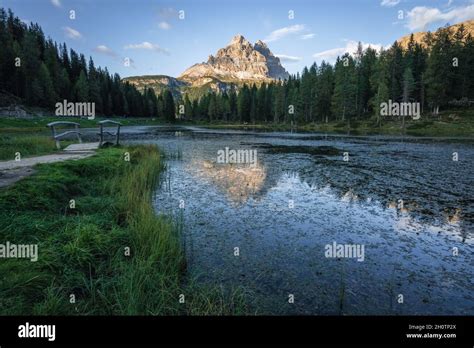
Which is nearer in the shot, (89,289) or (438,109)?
(89,289)

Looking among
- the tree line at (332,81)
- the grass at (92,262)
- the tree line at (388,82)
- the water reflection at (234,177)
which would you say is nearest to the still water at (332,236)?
the water reflection at (234,177)

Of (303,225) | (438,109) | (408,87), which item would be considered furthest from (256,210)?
(438,109)

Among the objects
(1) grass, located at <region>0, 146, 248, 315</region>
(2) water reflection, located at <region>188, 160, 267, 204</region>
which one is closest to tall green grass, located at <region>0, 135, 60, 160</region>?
(1) grass, located at <region>0, 146, 248, 315</region>

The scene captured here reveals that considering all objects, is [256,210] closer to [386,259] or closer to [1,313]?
[386,259]

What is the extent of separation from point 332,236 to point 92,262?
21.9 ft

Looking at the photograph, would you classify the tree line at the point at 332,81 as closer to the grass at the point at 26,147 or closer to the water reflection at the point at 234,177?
the water reflection at the point at 234,177

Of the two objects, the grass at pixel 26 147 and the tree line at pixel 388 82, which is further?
the tree line at pixel 388 82

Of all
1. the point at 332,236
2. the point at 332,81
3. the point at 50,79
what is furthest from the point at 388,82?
the point at 50,79

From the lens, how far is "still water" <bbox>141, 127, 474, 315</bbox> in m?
5.53

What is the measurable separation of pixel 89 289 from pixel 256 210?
6.80 m

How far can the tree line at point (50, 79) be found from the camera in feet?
257

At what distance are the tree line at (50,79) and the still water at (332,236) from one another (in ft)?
181

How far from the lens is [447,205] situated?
11.1 meters

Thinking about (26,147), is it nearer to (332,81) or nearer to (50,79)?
(50,79)
